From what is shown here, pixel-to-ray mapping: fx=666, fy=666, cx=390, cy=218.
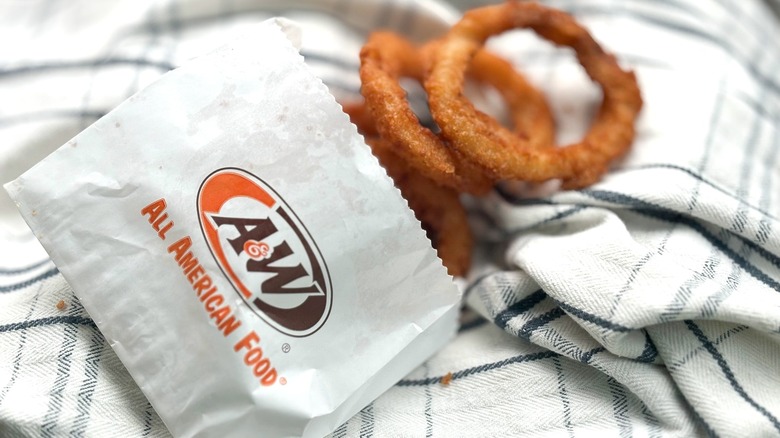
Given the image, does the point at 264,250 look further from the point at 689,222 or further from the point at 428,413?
the point at 689,222

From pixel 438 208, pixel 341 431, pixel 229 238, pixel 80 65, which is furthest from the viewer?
pixel 80 65

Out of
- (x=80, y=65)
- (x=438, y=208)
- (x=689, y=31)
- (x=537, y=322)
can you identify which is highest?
(x=80, y=65)

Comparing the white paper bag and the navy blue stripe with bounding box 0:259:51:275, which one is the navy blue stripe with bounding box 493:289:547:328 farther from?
the navy blue stripe with bounding box 0:259:51:275

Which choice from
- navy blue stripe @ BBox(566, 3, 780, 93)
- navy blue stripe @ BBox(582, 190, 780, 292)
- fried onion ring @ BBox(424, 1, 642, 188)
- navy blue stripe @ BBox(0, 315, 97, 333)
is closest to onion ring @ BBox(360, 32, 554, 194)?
fried onion ring @ BBox(424, 1, 642, 188)

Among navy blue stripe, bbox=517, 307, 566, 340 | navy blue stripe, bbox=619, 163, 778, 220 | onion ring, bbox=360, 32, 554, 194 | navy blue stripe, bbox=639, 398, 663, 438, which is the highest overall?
onion ring, bbox=360, 32, 554, 194

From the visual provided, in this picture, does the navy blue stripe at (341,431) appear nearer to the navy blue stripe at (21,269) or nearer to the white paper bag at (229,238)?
the white paper bag at (229,238)

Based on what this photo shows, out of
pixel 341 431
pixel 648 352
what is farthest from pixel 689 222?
pixel 341 431

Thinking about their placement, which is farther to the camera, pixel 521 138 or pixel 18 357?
pixel 521 138
